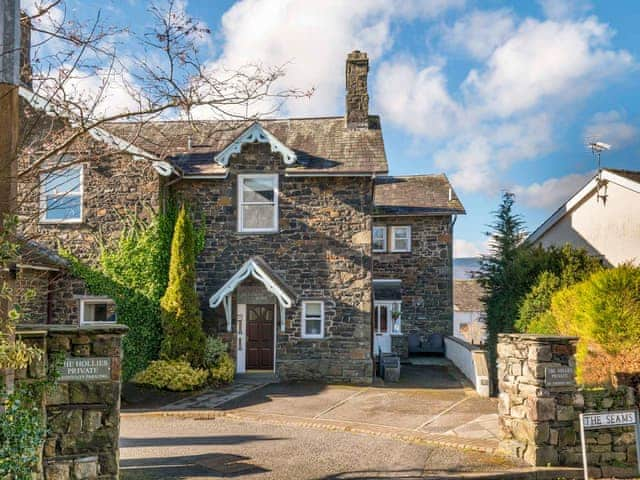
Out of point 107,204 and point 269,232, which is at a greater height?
point 107,204

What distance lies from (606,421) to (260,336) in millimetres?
10935

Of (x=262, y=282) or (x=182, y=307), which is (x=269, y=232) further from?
(x=182, y=307)

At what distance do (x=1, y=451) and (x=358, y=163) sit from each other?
44.4 ft

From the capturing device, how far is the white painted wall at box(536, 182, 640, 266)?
1683cm

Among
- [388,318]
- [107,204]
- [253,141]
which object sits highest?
[253,141]

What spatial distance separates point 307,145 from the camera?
18031 millimetres

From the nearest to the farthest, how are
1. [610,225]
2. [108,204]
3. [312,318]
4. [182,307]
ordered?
1. [182,307]
2. [108,204]
3. [312,318]
4. [610,225]

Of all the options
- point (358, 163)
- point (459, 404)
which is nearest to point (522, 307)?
point (459, 404)

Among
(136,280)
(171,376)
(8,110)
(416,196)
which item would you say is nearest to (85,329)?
(8,110)

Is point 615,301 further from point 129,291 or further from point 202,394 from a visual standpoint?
point 129,291

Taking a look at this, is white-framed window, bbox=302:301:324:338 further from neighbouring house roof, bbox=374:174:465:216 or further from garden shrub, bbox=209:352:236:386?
neighbouring house roof, bbox=374:174:465:216

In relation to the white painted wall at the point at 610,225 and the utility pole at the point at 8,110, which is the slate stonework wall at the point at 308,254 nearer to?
the white painted wall at the point at 610,225

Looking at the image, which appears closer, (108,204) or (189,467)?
(189,467)

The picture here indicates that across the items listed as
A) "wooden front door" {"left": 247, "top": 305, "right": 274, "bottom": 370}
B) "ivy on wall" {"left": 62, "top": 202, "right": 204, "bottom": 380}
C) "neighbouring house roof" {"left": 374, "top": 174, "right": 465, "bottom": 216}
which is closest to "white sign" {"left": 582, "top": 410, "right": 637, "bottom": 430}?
"wooden front door" {"left": 247, "top": 305, "right": 274, "bottom": 370}
